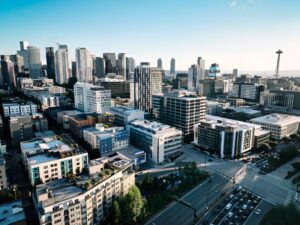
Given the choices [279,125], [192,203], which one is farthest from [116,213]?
[279,125]

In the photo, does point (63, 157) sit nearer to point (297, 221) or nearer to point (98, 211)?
point (98, 211)

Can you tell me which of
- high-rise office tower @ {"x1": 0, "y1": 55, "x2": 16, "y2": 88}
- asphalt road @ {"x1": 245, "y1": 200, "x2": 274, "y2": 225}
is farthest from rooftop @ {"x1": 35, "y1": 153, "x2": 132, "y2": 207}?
high-rise office tower @ {"x1": 0, "y1": 55, "x2": 16, "y2": 88}

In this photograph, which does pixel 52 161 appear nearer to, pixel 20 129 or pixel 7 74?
pixel 20 129

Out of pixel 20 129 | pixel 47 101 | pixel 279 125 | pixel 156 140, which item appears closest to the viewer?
pixel 156 140

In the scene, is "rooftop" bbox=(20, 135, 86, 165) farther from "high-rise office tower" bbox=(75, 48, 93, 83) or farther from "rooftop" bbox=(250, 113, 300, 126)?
"high-rise office tower" bbox=(75, 48, 93, 83)

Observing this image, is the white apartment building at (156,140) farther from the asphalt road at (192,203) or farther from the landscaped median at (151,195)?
the asphalt road at (192,203)

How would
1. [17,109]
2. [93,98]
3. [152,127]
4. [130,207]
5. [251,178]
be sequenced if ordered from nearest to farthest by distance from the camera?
[130,207]
[251,178]
[152,127]
[17,109]
[93,98]

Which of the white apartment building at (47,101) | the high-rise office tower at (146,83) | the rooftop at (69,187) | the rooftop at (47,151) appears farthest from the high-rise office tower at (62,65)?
the rooftop at (69,187)
